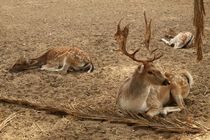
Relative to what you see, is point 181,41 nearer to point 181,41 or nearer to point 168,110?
point 181,41

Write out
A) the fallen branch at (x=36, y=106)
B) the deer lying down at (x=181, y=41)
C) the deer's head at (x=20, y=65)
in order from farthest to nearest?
the deer lying down at (x=181, y=41), the deer's head at (x=20, y=65), the fallen branch at (x=36, y=106)

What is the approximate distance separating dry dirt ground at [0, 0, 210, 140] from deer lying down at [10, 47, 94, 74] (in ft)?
0.45

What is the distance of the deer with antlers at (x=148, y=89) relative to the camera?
4.79 m

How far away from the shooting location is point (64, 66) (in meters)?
6.70

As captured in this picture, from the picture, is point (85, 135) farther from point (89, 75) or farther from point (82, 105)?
point (89, 75)

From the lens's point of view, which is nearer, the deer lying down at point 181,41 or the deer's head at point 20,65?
the deer's head at point 20,65

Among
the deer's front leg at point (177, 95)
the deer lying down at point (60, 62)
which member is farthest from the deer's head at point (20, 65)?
the deer's front leg at point (177, 95)

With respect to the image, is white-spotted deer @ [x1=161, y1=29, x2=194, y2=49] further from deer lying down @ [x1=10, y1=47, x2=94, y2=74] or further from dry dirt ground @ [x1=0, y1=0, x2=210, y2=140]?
deer lying down @ [x1=10, y1=47, x2=94, y2=74]

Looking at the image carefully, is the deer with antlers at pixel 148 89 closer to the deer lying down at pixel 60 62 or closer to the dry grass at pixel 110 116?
the dry grass at pixel 110 116

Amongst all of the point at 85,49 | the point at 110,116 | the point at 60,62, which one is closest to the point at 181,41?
the point at 85,49

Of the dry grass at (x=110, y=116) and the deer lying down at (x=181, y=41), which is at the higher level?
the deer lying down at (x=181, y=41)

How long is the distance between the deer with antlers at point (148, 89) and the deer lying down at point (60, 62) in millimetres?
1552

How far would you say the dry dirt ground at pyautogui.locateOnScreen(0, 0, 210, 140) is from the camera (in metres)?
4.80

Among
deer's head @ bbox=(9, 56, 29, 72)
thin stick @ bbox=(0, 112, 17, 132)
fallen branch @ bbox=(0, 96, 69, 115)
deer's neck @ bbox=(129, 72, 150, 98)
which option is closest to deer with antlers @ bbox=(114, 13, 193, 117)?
deer's neck @ bbox=(129, 72, 150, 98)
